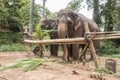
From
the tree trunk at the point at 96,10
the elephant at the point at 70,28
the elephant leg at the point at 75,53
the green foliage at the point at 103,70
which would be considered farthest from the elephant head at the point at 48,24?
the tree trunk at the point at 96,10

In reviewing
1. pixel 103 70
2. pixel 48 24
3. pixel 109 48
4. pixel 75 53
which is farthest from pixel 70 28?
pixel 109 48

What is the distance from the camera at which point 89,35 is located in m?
8.90

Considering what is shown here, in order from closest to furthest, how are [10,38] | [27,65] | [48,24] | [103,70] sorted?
1. [103,70]
2. [27,65]
3. [48,24]
4. [10,38]

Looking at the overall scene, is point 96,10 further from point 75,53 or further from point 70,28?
point 75,53

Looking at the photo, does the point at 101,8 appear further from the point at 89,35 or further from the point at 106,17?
the point at 89,35

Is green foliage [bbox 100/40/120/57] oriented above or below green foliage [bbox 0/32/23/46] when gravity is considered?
below

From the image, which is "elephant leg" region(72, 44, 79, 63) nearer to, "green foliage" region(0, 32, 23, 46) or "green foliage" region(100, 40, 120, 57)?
"green foliage" region(100, 40, 120, 57)

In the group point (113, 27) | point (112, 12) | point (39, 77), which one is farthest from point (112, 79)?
point (113, 27)

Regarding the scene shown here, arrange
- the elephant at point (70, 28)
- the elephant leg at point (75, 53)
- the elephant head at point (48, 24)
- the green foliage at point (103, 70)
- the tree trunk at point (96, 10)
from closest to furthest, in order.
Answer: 1. the green foliage at point (103, 70)
2. the elephant at point (70, 28)
3. the elephant leg at point (75, 53)
4. the elephant head at point (48, 24)
5. the tree trunk at point (96, 10)

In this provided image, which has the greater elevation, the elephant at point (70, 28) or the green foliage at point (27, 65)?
the elephant at point (70, 28)

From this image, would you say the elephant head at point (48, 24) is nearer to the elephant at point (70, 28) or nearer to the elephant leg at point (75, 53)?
the elephant at point (70, 28)

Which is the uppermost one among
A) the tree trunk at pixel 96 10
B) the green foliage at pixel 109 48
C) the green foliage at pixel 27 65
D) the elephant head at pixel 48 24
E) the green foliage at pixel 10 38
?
the tree trunk at pixel 96 10

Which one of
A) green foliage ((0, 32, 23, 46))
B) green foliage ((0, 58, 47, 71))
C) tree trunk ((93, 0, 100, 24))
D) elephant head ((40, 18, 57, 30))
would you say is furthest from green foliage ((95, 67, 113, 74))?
green foliage ((0, 32, 23, 46))

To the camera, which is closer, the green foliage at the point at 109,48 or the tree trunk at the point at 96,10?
Answer: the green foliage at the point at 109,48
